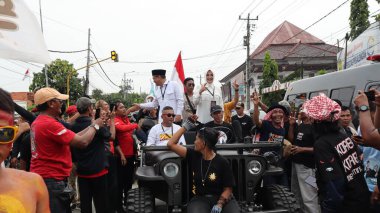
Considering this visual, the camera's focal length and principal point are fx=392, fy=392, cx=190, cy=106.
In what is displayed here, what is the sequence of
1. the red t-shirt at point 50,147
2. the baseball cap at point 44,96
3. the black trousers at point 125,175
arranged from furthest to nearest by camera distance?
the black trousers at point 125,175 < the baseball cap at point 44,96 < the red t-shirt at point 50,147

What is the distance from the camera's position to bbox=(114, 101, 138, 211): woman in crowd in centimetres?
657

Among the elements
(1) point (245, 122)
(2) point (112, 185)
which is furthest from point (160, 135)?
(1) point (245, 122)

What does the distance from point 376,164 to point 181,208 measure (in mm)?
2057

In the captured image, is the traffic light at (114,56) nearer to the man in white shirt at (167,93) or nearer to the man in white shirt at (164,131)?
the man in white shirt at (167,93)

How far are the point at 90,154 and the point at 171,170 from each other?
4.45 ft

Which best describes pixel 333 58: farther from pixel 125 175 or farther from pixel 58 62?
pixel 125 175

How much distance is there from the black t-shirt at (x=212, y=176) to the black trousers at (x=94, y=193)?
55.1 inches

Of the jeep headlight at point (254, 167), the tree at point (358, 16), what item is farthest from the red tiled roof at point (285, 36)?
the jeep headlight at point (254, 167)

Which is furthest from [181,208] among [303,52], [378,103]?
[303,52]

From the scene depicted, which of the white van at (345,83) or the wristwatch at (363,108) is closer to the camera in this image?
the wristwatch at (363,108)

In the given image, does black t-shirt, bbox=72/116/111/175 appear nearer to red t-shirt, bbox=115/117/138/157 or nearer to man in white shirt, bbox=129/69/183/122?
red t-shirt, bbox=115/117/138/157

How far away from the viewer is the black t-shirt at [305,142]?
5.57 m

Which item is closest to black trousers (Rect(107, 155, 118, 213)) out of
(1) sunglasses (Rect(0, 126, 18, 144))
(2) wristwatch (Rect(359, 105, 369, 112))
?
(2) wristwatch (Rect(359, 105, 369, 112))

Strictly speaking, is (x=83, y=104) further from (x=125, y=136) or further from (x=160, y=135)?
(x=125, y=136)
